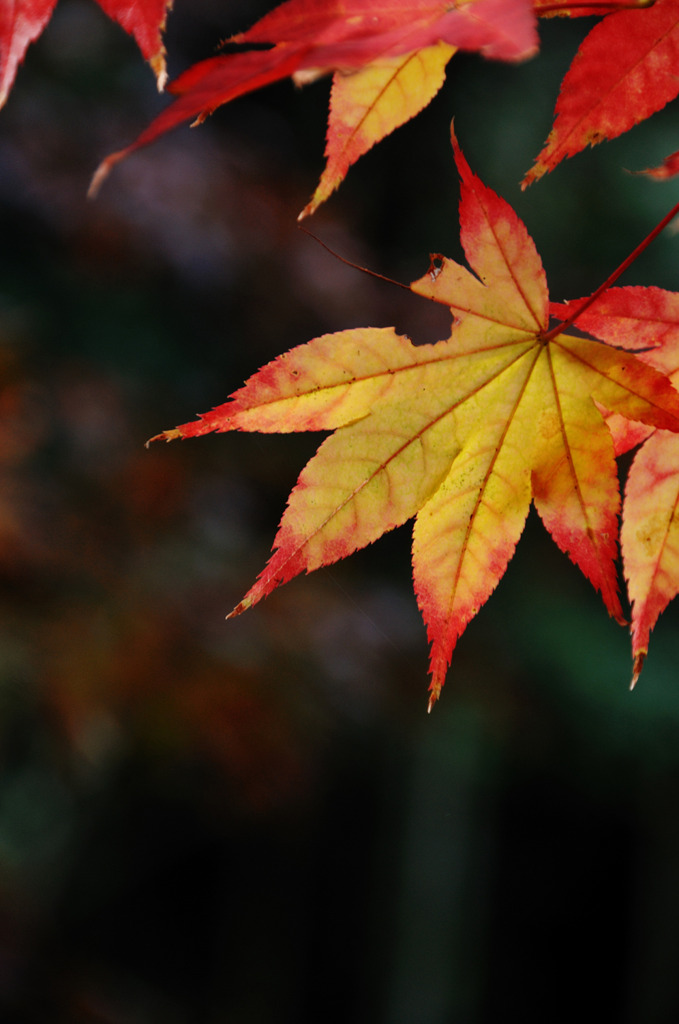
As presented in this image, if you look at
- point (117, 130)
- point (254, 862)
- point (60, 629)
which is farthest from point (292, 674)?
point (117, 130)

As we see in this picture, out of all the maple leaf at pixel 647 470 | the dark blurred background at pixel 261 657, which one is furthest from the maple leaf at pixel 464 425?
the dark blurred background at pixel 261 657

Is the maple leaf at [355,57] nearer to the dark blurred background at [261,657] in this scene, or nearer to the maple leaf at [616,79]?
the maple leaf at [616,79]

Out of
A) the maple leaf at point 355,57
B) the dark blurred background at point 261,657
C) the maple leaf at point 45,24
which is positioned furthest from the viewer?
the dark blurred background at point 261,657

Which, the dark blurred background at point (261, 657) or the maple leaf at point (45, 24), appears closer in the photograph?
the maple leaf at point (45, 24)

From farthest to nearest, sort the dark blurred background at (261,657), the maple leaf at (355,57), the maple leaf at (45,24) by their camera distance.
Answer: the dark blurred background at (261,657)
the maple leaf at (45,24)
the maple leaf at (355,57)

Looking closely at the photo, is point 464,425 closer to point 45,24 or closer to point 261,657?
point 45,24

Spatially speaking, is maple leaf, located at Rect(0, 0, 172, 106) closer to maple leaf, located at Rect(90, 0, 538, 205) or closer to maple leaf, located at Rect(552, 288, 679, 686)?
maple leaf, located at Rect(90, 0, 538, 205)

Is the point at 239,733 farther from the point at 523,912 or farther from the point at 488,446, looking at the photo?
the point at 523,912
